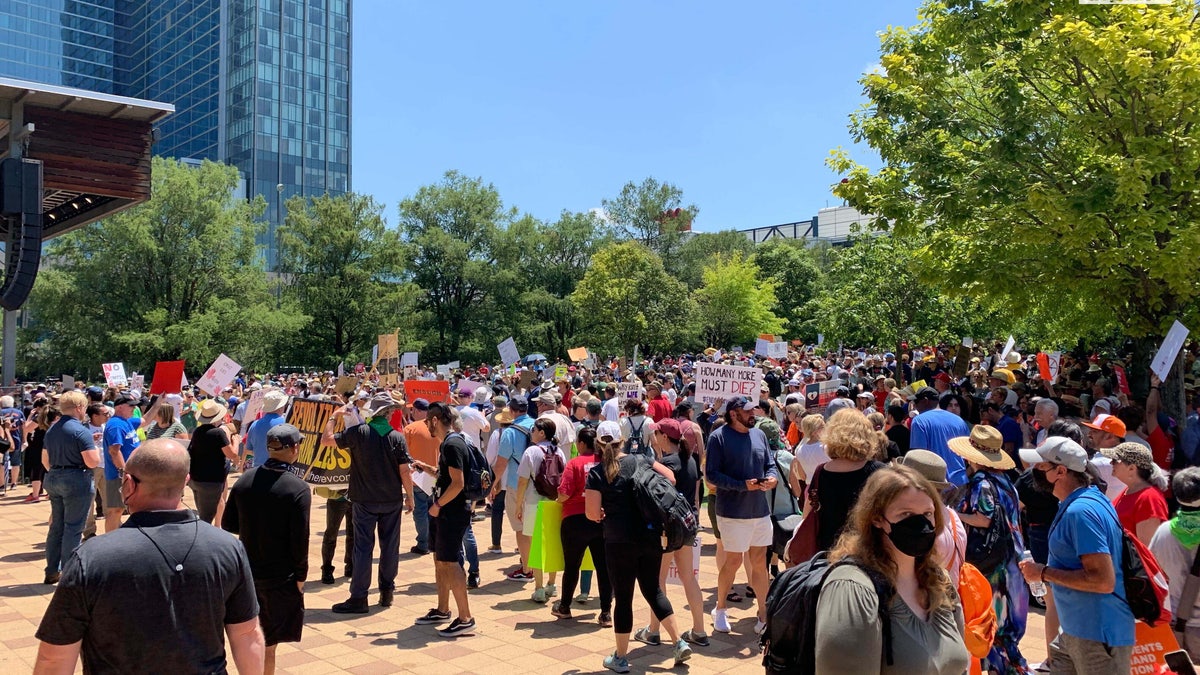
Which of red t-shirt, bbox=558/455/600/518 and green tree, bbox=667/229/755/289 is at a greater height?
green tree, bbox=667/229/755/289

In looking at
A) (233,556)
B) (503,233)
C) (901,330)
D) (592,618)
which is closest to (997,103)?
(592,618)

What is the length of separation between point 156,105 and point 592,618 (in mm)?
20426

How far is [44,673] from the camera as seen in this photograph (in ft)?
9.69

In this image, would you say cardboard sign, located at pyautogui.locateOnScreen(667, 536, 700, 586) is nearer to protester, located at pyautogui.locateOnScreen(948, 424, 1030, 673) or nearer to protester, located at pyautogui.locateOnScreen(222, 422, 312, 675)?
protester, located at pyautogui.locateOnScreen(948, 424, 1030, 673)

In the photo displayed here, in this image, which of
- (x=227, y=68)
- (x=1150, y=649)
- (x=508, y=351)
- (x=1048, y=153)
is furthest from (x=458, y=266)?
(x=227, y=68)

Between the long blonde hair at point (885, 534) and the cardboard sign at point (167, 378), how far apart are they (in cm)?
1221

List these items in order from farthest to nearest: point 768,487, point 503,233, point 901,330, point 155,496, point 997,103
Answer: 1. point 503,233
2. point 901,330
3. point 997,103
4. point 768,487
5. point 155,496

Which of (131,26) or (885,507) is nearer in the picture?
(885,507)

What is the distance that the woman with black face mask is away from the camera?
2572 millimetres

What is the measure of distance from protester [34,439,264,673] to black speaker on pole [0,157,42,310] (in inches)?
739

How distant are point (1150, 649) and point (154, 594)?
14.8 feet

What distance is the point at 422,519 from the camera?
34.5 ft

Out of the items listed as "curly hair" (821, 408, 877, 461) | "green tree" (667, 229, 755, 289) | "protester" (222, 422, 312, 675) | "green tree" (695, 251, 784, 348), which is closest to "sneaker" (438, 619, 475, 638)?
"protester" (222, 422, 312, 675)

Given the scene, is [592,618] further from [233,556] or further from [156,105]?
[156,105]
